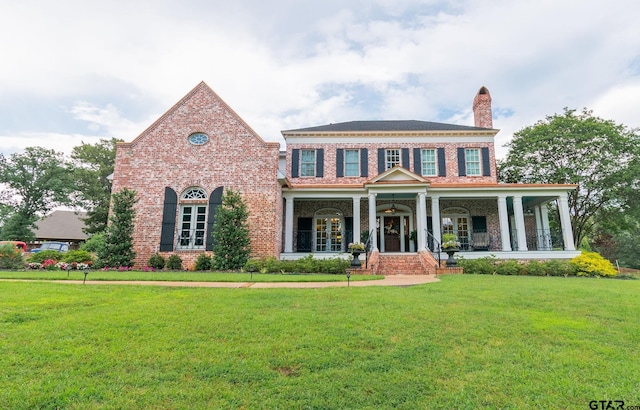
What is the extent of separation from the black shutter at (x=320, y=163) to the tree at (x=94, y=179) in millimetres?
18445

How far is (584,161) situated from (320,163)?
16666 millimetres

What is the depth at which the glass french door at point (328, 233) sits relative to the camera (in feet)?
53.9

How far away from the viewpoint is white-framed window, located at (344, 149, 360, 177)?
57.4 ft

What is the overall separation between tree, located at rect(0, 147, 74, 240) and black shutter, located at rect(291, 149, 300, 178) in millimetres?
20691

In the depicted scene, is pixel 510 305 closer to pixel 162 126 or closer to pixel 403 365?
pixel 403 365

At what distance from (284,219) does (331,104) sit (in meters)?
7.99

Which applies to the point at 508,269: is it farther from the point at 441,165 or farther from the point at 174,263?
the point at 174,263

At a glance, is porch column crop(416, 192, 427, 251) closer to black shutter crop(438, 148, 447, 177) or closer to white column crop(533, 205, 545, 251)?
black shutter crop(438, 148, 447, 177)

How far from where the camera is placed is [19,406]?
7.00 feet

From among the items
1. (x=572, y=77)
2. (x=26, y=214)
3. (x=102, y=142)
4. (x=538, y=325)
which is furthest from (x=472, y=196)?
(x=26, y=214)

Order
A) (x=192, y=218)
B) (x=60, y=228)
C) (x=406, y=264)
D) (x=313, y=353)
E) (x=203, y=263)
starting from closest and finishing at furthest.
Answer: (x=313, y=353)
(x=203, y=263)
(x=406, y=264)
(x=192, y=218)
(x=60, y=228)

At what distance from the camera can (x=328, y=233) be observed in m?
16.7

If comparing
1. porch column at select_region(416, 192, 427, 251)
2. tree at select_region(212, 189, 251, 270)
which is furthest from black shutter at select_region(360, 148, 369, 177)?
tree at select_region(212, 189, 251, 270)

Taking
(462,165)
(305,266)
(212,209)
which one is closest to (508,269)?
(462,165)
